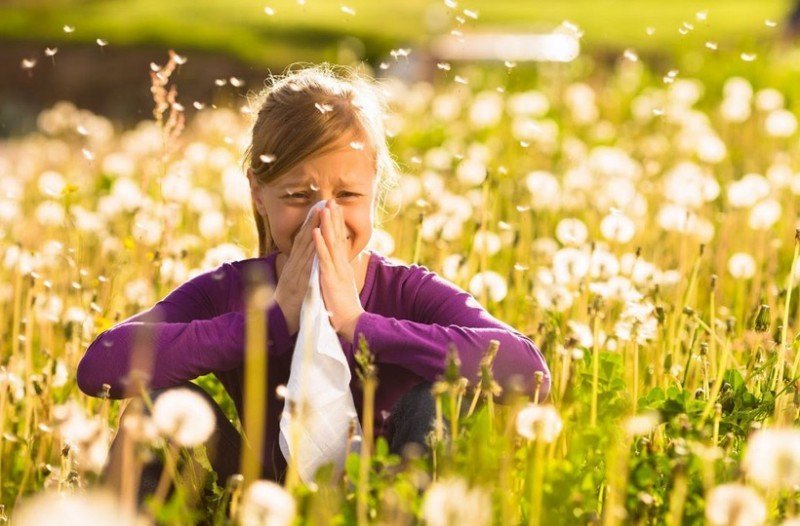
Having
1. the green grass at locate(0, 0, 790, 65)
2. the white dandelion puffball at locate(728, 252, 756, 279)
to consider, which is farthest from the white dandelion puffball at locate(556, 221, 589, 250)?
the green grass at locate(0, 0, 790, 65)

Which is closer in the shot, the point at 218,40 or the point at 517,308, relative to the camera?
the point at 517,308

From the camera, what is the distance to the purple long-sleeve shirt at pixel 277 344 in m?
2.44

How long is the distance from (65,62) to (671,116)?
8155 mm

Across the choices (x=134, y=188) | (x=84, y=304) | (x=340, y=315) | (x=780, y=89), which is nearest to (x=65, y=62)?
(x=780, y=89)

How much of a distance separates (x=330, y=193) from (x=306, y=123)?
0.16 metres

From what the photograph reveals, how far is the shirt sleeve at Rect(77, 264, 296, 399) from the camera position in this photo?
2.45 m

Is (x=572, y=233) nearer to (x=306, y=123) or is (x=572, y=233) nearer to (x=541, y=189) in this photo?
(x=541, y=189)

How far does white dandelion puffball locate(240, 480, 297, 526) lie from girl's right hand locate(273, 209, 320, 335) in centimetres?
83

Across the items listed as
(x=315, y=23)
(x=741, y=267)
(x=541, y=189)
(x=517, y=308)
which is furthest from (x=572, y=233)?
(x=315, y=23)

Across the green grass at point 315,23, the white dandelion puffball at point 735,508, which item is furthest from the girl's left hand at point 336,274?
the green grass at point 315,23

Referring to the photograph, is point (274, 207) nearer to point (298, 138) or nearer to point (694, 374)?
point (298, 138)

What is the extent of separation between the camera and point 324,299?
2445 millimetres

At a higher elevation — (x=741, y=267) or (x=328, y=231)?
(x=328, y=231)

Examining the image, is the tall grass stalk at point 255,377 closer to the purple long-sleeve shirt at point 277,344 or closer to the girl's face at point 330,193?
the purple long-sleeve shirt at point 277,344
